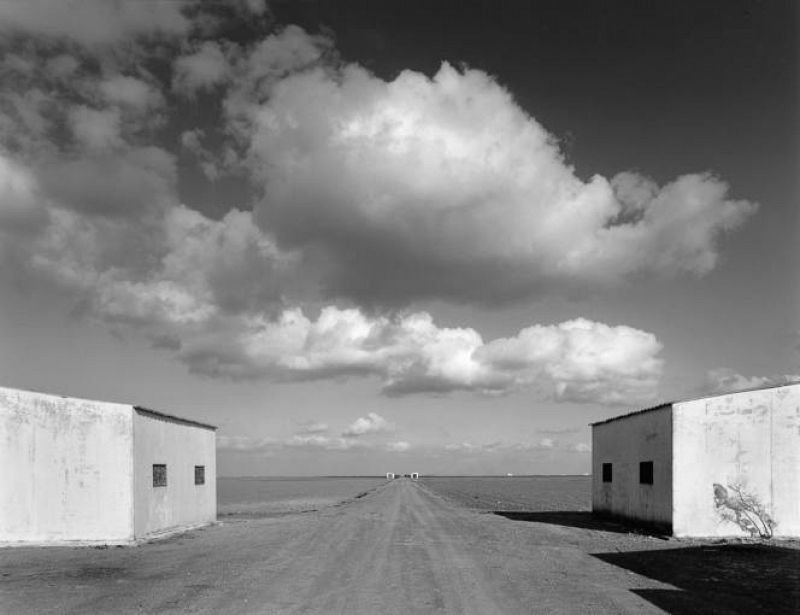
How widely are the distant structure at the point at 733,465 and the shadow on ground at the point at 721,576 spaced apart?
7.48ft

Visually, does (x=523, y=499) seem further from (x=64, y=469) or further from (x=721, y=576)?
(x=721, y=576)

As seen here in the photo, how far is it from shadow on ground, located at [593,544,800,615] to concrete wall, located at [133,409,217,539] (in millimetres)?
15161

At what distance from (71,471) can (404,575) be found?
42.6ft

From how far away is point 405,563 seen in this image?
18.9 m

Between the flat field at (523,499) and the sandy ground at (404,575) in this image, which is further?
the flat field at (523,499)

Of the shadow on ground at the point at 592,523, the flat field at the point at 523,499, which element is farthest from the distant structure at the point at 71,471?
the flat field at the point at 523,499

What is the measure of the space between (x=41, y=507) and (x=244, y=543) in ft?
21.6

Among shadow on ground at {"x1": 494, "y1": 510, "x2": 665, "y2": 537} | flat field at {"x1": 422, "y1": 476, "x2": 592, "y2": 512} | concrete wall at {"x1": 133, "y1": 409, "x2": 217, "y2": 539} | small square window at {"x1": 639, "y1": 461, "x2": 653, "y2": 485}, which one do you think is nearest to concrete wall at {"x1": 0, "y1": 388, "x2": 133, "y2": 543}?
concrete wall at {"x1": 133, "y1": 409, "x2": 217, "y2": 539}

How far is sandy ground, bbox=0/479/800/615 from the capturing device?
45.0 feet

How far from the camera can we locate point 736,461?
2569 centimetres

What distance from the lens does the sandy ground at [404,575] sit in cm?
1371

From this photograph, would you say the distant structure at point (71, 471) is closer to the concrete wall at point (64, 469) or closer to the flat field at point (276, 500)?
the concrete wall at point (64, 469)

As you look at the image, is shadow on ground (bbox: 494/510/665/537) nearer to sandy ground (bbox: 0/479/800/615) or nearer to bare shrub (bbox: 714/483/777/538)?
sandy ground (bbox: 0/479/800/615)

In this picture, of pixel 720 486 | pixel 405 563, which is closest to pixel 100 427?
pixel 405 563
